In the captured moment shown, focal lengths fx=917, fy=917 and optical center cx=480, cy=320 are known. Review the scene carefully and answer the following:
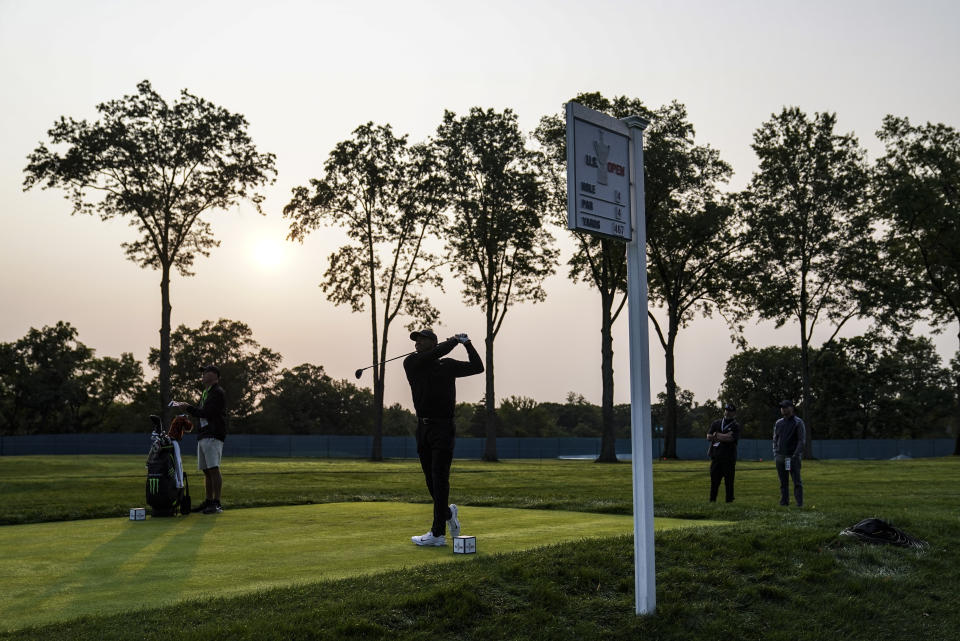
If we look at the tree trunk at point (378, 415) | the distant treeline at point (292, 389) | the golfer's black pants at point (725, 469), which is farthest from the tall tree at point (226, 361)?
the golfer's black pants at point (725, 469)

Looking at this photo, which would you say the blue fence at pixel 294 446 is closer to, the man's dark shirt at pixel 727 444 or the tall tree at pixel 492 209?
the tall tree at pixel 492 209

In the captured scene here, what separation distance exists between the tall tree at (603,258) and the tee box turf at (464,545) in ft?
139

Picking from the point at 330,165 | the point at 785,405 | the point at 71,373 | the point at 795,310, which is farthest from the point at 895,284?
the point at 71,373

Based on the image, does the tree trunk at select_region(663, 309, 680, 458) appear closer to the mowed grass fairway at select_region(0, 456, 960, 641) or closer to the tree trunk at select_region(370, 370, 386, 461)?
the tree trunk at select_region(370, 370, 386, 461)

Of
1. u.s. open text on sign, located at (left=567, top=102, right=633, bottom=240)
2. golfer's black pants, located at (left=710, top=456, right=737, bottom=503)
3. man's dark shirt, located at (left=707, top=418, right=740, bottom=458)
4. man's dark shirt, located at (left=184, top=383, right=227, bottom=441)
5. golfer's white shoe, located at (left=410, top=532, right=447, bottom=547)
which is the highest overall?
u.s. open text on sign, located at (left=567, top=102, right=633, bottom=240)

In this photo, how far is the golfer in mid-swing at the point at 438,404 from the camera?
9.34 m

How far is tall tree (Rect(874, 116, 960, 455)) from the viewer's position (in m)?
53.8

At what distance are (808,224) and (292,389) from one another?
234 ft

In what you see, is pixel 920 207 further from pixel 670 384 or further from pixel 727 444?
pixel 727 444

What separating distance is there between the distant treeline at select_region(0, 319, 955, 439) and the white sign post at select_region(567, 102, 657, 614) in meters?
89.8

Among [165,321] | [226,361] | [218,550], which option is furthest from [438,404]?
[226,361]

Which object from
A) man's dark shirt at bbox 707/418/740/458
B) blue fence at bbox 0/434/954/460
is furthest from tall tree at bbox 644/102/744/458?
Result: man's dark shirt at bbox 707/418/740/458

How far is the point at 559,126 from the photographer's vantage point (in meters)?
54.4

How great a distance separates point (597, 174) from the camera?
6.77 m
